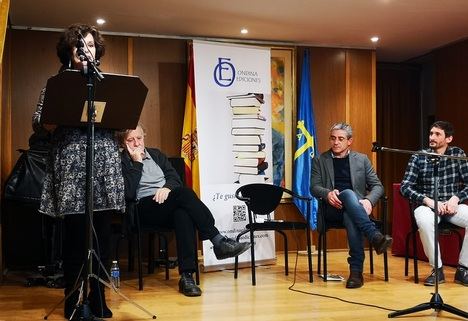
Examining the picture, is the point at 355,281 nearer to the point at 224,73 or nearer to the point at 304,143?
the point at 304,143

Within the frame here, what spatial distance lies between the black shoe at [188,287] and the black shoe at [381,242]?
1.27 m

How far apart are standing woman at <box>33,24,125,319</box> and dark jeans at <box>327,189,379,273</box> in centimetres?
187

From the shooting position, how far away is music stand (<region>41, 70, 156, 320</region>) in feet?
8.32

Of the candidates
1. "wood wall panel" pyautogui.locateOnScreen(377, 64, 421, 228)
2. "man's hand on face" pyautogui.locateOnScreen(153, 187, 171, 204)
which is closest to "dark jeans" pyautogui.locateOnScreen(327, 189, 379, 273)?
"man's hand on face" pyautogui.locateOnScreen(153, 187, 171, 204)

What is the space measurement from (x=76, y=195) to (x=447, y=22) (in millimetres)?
4201

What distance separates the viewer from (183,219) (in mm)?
3824

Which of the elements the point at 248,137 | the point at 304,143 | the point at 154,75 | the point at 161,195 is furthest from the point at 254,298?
the point at 154,75

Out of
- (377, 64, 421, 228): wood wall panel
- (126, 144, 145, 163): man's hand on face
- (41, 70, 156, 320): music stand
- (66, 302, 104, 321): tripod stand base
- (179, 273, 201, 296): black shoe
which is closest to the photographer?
(41, 70, 156, 320): music stand

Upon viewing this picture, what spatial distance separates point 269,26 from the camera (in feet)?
18.0

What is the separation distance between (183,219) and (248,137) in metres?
1.83

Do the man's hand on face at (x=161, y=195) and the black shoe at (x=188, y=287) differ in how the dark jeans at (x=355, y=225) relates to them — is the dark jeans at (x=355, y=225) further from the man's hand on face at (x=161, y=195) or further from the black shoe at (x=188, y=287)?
the man's hand on face at (x=161, y=195)

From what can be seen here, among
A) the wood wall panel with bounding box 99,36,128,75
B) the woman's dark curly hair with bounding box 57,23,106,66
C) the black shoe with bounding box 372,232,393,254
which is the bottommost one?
the black shoe with bounding box 372,232,393,254

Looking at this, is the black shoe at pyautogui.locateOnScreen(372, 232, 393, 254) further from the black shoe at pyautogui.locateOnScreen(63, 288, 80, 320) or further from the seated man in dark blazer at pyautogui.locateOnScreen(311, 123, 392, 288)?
the black shoe at pyautogui.locateOnScreen(63, 288, 80, 320)

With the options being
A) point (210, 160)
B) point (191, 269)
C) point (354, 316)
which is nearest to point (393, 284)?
point (354, 316)
